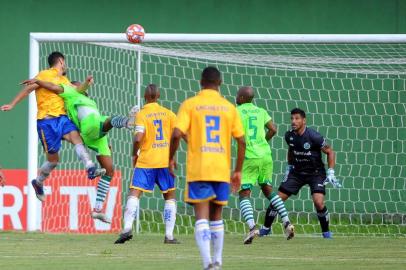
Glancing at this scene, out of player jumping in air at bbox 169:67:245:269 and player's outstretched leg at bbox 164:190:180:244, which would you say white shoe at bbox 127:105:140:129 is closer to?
player's outstretched leg at bbox 164:190:180:244

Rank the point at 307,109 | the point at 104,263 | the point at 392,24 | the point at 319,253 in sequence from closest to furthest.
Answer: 1. the point at 104,263
2. the point at 319,253
3. the point at 307,109
4. the point at 392,24

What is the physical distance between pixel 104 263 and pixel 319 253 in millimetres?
2896

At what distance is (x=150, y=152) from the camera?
1530cm

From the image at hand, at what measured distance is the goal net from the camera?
19.4 meters

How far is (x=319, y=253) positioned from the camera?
14.0 meters

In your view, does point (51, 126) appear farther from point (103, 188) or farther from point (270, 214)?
point (270, 214)

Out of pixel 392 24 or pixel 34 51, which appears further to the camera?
pixel 392 24

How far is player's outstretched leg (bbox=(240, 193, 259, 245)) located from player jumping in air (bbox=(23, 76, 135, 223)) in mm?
1831

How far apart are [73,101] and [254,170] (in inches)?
104

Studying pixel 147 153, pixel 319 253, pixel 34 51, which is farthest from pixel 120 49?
pixel 319 253

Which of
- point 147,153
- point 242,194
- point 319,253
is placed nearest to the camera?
point 319,253

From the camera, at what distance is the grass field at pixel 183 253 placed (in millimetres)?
12273

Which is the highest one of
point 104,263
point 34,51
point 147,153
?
point 34,51

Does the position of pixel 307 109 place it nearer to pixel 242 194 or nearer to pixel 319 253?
pixel 242 194
